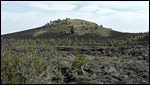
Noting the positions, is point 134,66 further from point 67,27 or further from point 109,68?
point 67,27

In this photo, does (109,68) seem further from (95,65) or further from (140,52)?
(140,52)

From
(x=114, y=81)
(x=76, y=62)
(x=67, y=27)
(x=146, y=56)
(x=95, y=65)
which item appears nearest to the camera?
(x=114, y=81)

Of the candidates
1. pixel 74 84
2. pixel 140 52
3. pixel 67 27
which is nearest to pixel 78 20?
pixel 67 27

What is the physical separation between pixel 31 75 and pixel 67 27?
80647 mm

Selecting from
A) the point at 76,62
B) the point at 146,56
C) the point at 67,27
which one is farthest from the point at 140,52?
the point at 67,27

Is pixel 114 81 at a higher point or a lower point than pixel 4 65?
lower

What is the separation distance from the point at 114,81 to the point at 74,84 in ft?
8.08

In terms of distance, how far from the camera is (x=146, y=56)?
104 feet

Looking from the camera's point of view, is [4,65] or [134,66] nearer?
[4,65]

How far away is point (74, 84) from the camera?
2036 cm

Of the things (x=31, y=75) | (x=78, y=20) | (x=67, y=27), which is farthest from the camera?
(x=78, y=20)

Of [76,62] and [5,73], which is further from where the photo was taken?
[76,62]

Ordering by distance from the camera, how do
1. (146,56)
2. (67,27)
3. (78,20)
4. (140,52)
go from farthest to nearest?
(78,20)
(67,27)
(140,52)
(146,56)

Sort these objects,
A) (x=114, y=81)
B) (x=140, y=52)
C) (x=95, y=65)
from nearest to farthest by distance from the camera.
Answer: (x=114, y=81)
(x=95, y=65)
(x=140, y=52)
